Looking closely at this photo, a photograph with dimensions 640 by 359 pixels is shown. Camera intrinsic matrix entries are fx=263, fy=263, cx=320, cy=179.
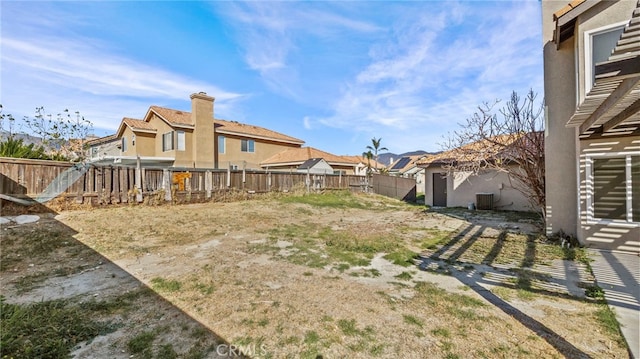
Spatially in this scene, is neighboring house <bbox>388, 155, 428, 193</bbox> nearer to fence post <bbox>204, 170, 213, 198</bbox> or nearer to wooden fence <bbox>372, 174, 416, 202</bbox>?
wooden fence <bbox>372, 174, 416, 202</bbox>

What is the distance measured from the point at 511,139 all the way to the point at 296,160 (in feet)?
52.3

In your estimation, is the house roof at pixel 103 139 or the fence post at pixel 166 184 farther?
Result: the house roof at pixel 103 139

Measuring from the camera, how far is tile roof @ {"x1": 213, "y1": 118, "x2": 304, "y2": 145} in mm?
21555

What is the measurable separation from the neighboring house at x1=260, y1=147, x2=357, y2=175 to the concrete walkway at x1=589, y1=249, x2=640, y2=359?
57.2 feet

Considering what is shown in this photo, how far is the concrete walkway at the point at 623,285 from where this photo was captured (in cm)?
274

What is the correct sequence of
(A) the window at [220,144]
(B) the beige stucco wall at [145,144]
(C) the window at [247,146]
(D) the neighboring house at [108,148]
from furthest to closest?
(C) the window at [247,146], (D) the neighboring house at [108,148], (A) the window at [220,144], (B) the beige stucco wall at [145,144]

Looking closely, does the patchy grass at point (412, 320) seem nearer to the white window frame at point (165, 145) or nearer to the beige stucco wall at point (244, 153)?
the beige stucco wall at point (244, 153)

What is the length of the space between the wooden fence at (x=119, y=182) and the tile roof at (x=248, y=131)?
868 centimetres

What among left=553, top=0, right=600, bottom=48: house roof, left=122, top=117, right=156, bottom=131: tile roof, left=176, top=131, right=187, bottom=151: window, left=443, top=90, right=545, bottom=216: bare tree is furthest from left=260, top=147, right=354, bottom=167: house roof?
left=553, top=0, right=600, bottom=48: house roof

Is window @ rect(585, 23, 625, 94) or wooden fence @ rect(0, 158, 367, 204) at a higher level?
window @ rect(585, 23, 625, 94)

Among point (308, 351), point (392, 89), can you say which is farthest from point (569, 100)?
point (392, 89)

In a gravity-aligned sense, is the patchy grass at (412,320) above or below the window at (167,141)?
below

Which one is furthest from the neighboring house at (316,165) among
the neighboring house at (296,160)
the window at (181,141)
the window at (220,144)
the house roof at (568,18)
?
the house roof at (568,18)

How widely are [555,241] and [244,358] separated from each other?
7.55m
